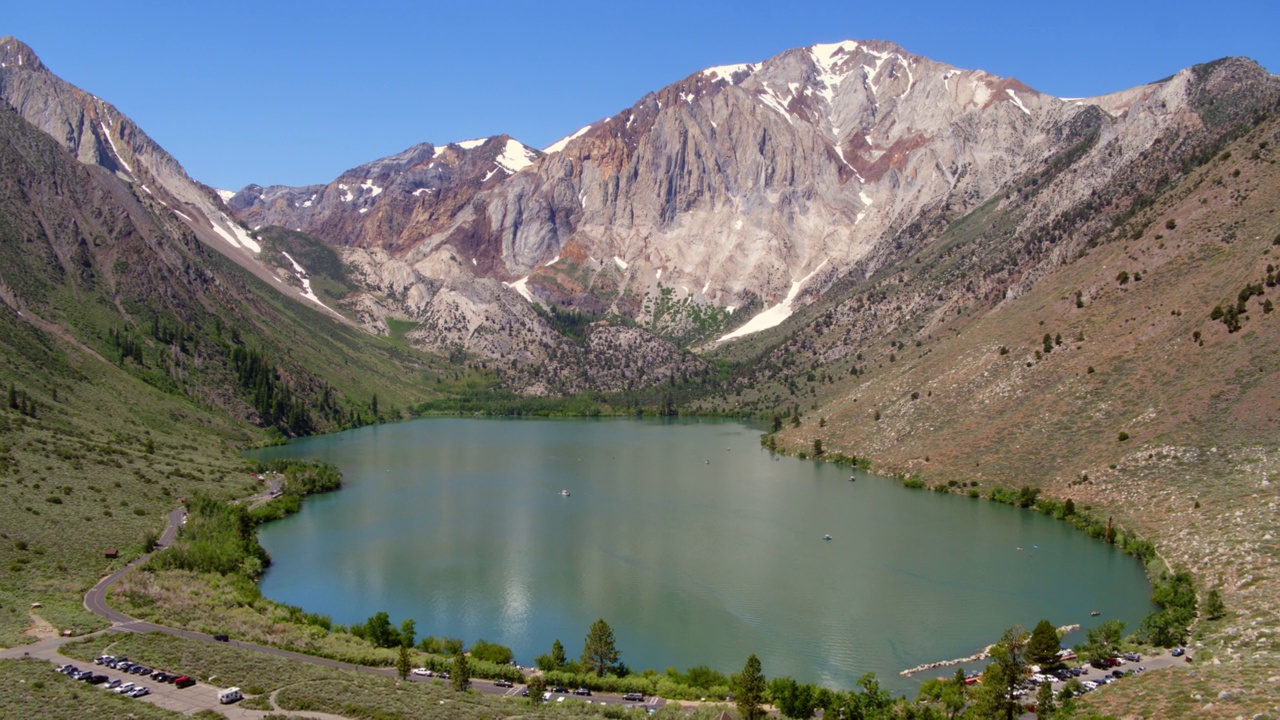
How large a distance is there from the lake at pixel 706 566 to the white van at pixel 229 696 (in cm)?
1652

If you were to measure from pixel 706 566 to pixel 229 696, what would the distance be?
127 ft

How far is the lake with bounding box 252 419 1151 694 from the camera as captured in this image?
177 ft

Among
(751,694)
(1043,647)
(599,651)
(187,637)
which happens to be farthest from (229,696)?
(1043,647)

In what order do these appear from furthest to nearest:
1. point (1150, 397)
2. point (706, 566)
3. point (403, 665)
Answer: point (1150, 397) → point (706, 566) → point (403, 665)

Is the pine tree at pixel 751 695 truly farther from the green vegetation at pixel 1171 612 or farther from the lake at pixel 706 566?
the green vegetation at pixel 1171 612

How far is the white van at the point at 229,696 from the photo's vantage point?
37.4 meters

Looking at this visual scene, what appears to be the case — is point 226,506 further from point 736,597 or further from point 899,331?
point 899,331

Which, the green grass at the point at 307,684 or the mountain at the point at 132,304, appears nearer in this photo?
the green grass at the point at 307,684

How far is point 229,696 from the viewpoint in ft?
123

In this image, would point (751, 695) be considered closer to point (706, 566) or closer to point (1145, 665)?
point (1145, 665)

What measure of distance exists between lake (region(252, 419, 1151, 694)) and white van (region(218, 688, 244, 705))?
54.2ft

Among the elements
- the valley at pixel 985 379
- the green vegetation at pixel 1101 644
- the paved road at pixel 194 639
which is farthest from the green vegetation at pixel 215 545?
the green vegetation at pixel 1101 644

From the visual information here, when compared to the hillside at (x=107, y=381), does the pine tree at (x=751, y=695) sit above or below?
below

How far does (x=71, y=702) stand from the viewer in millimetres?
35188
